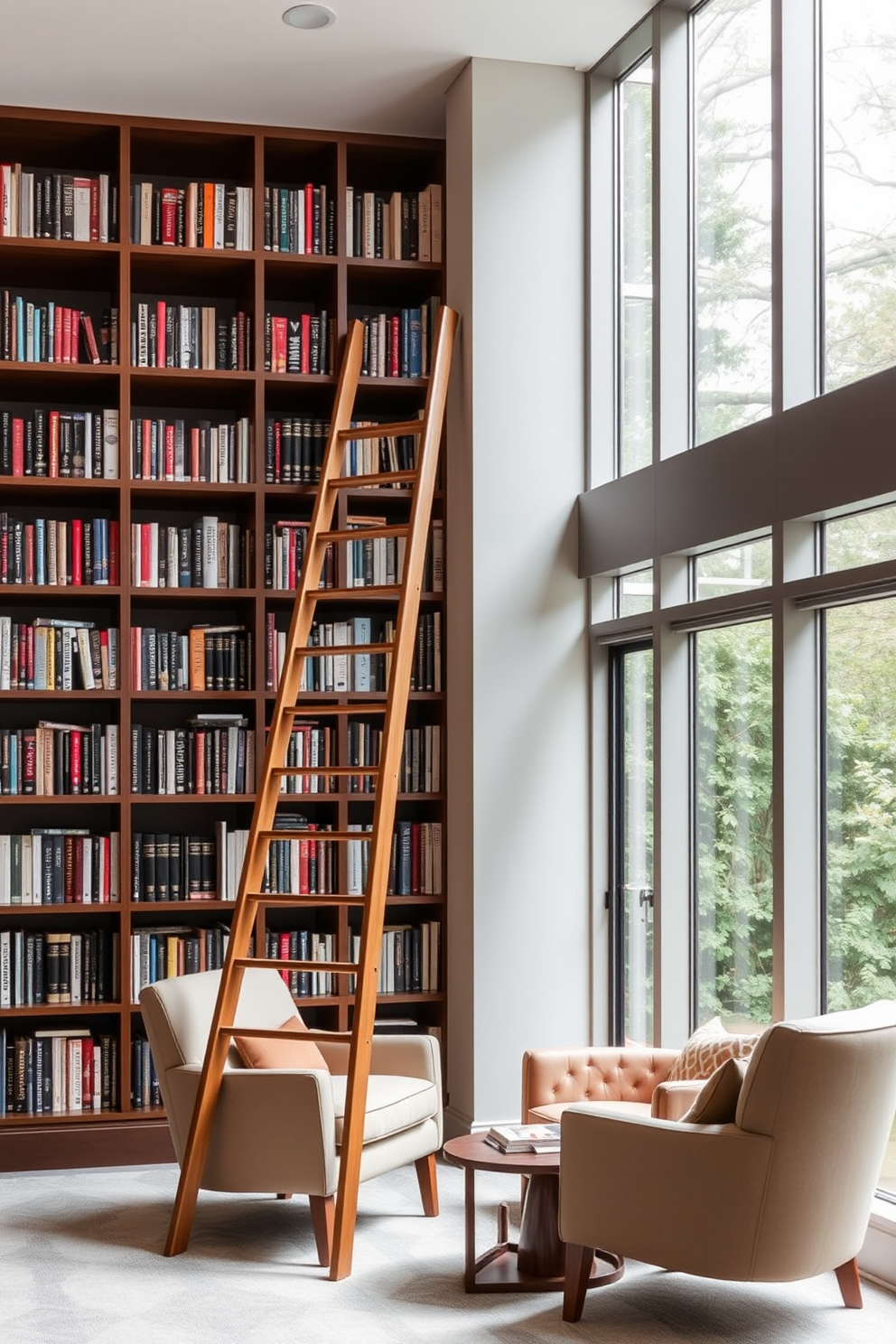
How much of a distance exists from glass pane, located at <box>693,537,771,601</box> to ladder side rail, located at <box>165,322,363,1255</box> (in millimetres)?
1389

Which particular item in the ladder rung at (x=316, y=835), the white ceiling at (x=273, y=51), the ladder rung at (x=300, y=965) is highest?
the white ceiling at (x=273, y=51)

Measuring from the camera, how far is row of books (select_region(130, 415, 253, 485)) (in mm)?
5953

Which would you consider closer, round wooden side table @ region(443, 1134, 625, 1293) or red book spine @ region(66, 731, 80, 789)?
round wooden side table @ region(443, 1134, 625, 1293)

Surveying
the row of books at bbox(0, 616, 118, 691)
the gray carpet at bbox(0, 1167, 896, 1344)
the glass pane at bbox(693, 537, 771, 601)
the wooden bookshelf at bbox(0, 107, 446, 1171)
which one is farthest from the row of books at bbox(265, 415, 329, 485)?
the gray carpet at bbox(0, 1167, 896, 1344)

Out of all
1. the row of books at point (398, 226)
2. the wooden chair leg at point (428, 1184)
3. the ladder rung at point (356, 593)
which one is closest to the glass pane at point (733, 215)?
the ladder rung at point (356, 593)

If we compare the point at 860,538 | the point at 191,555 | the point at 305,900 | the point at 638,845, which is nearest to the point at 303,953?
the point at 305,900

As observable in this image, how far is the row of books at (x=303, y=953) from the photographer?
19.7 ft

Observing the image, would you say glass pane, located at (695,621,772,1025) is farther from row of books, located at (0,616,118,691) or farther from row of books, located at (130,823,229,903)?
row of books, located at (0,616,118,691)

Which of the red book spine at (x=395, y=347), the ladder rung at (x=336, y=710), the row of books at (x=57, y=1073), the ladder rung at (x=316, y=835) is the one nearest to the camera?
the ladder rung at (x=316, y=835)

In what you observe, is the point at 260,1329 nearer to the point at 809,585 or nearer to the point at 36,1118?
the point at 36,1118

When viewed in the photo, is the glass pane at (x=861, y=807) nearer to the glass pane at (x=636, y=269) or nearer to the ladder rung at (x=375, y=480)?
the glass pane at (x=636, y=269)

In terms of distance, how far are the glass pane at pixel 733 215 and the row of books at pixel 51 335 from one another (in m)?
2.31

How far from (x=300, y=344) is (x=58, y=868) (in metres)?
2.28

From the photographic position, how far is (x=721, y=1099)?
389 cm
